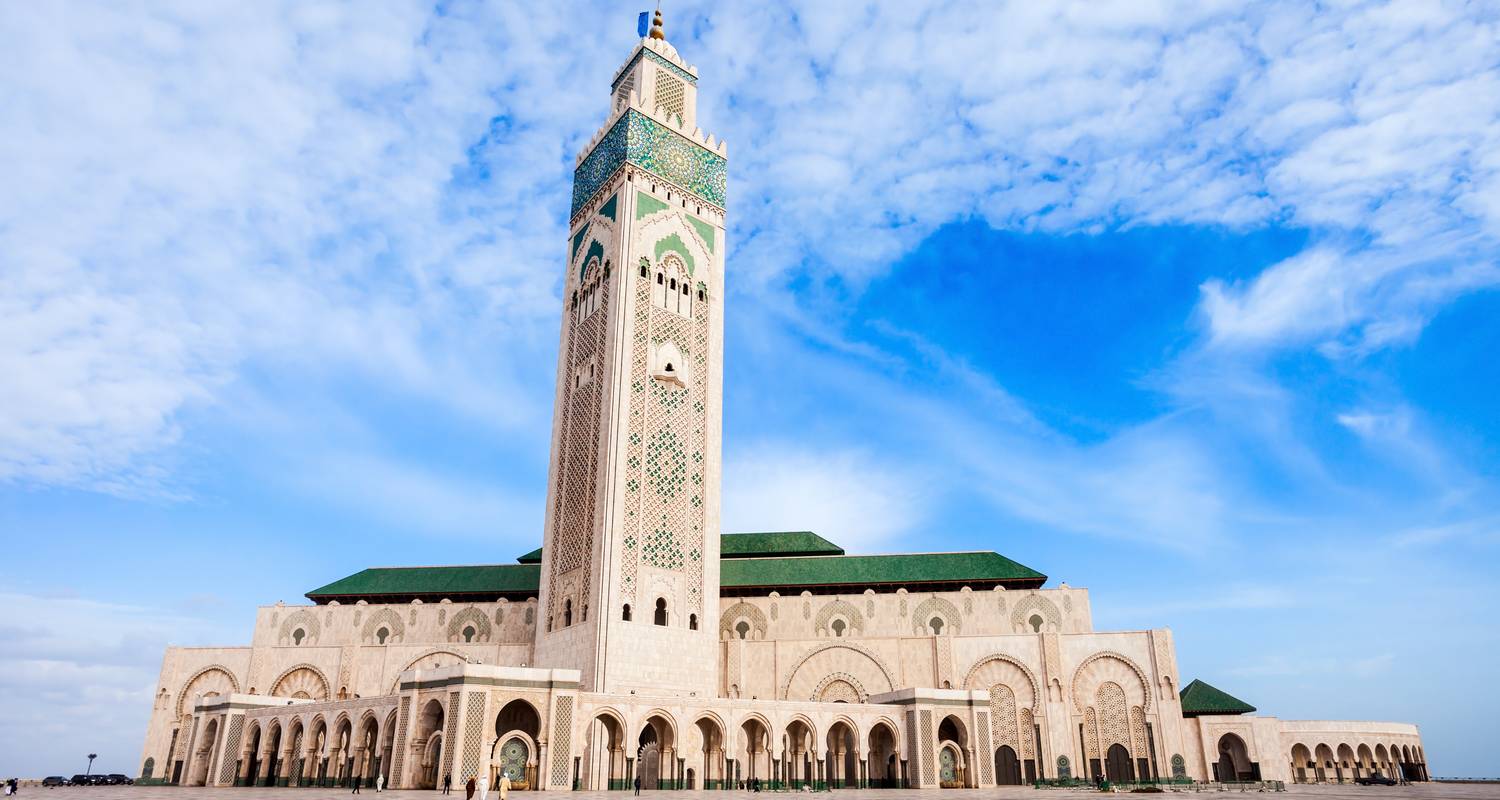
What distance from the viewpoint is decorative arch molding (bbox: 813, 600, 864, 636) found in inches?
1288

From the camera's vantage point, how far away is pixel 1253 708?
32.1 m

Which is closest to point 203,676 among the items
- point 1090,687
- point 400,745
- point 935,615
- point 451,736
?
point 400,745

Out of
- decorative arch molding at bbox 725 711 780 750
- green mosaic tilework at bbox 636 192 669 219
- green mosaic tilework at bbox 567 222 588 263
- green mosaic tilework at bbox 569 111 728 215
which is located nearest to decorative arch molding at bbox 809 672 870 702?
decorative arch molding at bbox 725 711 780 750

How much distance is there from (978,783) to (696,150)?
2139 centimetres

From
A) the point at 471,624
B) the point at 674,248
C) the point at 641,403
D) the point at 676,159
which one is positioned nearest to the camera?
the point at 641,403

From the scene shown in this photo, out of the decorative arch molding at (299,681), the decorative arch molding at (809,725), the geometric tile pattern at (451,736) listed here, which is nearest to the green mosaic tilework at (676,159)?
the decorative arch molding at (809,725)

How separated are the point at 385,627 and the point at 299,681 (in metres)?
3.14

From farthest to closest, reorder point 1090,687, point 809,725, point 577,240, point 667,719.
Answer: point 577,240 < point 1090,687 < point 809,725 < point 667,719

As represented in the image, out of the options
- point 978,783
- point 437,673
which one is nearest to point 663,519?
point 437,673

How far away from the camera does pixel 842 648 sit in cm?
3184

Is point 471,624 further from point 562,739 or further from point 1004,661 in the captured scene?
point 1004,661

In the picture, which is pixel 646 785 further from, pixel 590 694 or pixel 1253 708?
pixel 1253 708

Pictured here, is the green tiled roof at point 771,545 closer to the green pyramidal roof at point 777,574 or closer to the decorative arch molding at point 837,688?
the green pyramidal roof at point 777,574

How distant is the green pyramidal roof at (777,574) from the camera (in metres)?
33.1
